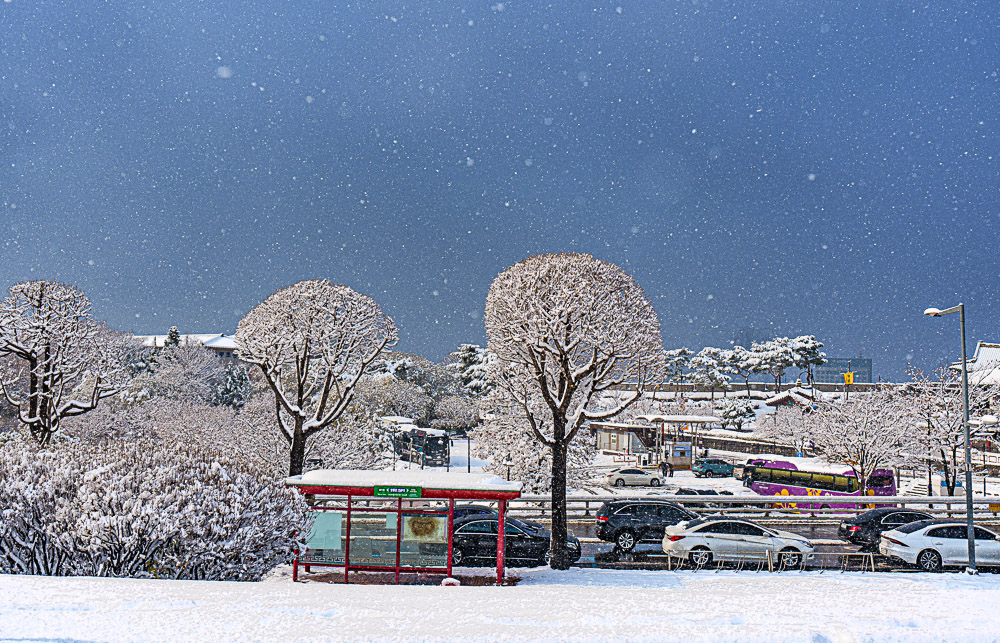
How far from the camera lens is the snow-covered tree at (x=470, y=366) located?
2809 inches

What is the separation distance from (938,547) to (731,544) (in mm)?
6086

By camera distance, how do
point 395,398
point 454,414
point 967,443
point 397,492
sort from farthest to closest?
point 454,414
point 395,398
point 967,443
point 397,492

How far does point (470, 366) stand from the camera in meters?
76.6

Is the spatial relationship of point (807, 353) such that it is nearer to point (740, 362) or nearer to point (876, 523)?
point (740, 362)

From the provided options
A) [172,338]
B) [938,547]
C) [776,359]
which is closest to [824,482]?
[938,547]

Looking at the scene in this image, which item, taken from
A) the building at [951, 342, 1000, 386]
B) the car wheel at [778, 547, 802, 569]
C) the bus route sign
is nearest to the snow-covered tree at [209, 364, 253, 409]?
the bus route sign

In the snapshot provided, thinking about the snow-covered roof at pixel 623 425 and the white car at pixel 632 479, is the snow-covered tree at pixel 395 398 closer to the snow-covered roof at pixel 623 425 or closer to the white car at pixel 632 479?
the snow-covered roof at pixel 623 425

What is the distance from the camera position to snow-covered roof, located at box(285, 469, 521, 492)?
15086 millimetres

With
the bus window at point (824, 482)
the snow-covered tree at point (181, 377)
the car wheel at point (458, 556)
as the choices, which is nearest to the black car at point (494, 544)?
the car wheel at point (458, 556)

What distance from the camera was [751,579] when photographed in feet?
47.9

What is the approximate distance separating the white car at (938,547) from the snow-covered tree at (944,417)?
13.4 m

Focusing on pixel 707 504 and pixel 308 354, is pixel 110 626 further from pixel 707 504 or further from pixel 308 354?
pixel 707 504

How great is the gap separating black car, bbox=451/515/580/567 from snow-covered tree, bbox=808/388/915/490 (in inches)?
890

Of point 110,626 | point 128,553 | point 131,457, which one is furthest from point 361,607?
point 131,457
